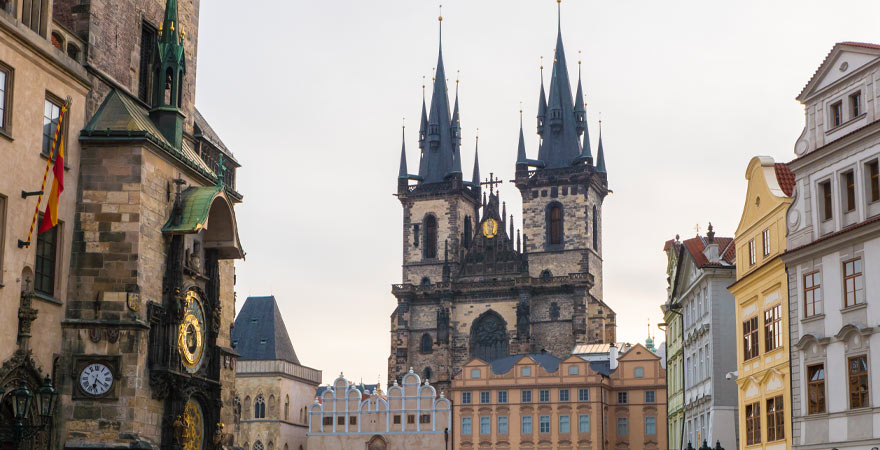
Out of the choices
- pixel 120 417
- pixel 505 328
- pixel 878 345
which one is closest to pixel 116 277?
pixel 120 417

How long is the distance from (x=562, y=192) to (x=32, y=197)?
82.7 metres

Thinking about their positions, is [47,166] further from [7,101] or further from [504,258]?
A: [504,258]

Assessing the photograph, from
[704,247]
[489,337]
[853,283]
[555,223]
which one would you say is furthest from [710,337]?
[555,223]

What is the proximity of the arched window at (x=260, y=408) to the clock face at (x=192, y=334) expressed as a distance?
213 ft

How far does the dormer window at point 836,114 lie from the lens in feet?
97.2

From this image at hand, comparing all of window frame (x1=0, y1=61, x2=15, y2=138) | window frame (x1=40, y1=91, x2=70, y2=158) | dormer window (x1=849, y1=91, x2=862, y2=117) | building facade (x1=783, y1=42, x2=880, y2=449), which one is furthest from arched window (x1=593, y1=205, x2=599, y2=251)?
window frame (x1=0, y1=61, x2=15, y2=138)

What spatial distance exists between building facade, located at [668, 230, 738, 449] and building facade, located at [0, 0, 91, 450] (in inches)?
988

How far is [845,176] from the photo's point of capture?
1138 inches

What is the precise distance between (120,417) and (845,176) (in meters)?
17.2

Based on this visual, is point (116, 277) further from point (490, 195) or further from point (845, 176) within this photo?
point (490, 195)

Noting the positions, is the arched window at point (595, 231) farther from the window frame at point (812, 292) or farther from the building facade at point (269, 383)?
the window frame at point (812, 292)

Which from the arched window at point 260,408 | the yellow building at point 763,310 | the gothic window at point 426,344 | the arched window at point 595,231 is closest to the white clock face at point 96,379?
the yellow building at point 763,310

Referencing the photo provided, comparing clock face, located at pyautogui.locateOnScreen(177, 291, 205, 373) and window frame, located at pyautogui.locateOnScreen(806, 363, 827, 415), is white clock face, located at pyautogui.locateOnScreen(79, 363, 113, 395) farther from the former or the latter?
window frame, located at pyautogui.locateOnScreen(806, 363, 827, 415)

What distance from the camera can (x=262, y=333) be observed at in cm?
9575
